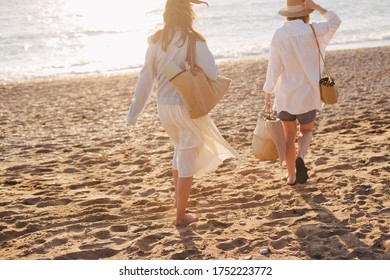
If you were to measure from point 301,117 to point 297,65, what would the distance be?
1.43 ft

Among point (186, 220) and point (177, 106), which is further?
point (186, 220)

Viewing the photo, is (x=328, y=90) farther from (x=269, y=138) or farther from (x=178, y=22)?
(x=178, y=22)

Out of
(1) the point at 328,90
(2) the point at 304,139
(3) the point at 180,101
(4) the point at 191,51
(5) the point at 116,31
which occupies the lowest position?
(5) the point at 116,31

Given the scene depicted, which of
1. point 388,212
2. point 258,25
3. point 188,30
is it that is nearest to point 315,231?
point 388,212

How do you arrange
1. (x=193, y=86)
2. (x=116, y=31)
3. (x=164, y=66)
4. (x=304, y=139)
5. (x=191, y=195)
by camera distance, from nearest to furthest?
(x=193, y=86) < (x=164, y=66) < (x=304, y=139) < (x=191, y=195) < (x=116, y=31)

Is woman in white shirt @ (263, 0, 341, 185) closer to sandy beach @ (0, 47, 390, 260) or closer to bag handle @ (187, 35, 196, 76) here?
sandy beach @ (0, 47, 390, 260)

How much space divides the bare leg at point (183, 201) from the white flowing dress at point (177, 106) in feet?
0.20

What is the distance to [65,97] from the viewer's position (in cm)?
1213

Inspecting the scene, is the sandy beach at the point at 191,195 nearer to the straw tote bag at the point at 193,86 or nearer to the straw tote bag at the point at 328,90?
the straw tote bag at the point at 328,90

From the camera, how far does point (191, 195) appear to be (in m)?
5.82

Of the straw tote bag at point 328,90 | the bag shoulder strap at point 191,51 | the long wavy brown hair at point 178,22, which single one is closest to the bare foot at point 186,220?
the bag shoulder strap at point 191,51

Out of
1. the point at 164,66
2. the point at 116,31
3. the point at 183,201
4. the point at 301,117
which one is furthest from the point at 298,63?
the point at 116,31

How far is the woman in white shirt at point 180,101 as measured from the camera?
185 inches

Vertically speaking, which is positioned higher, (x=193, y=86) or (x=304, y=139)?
(x=193, y=86)
